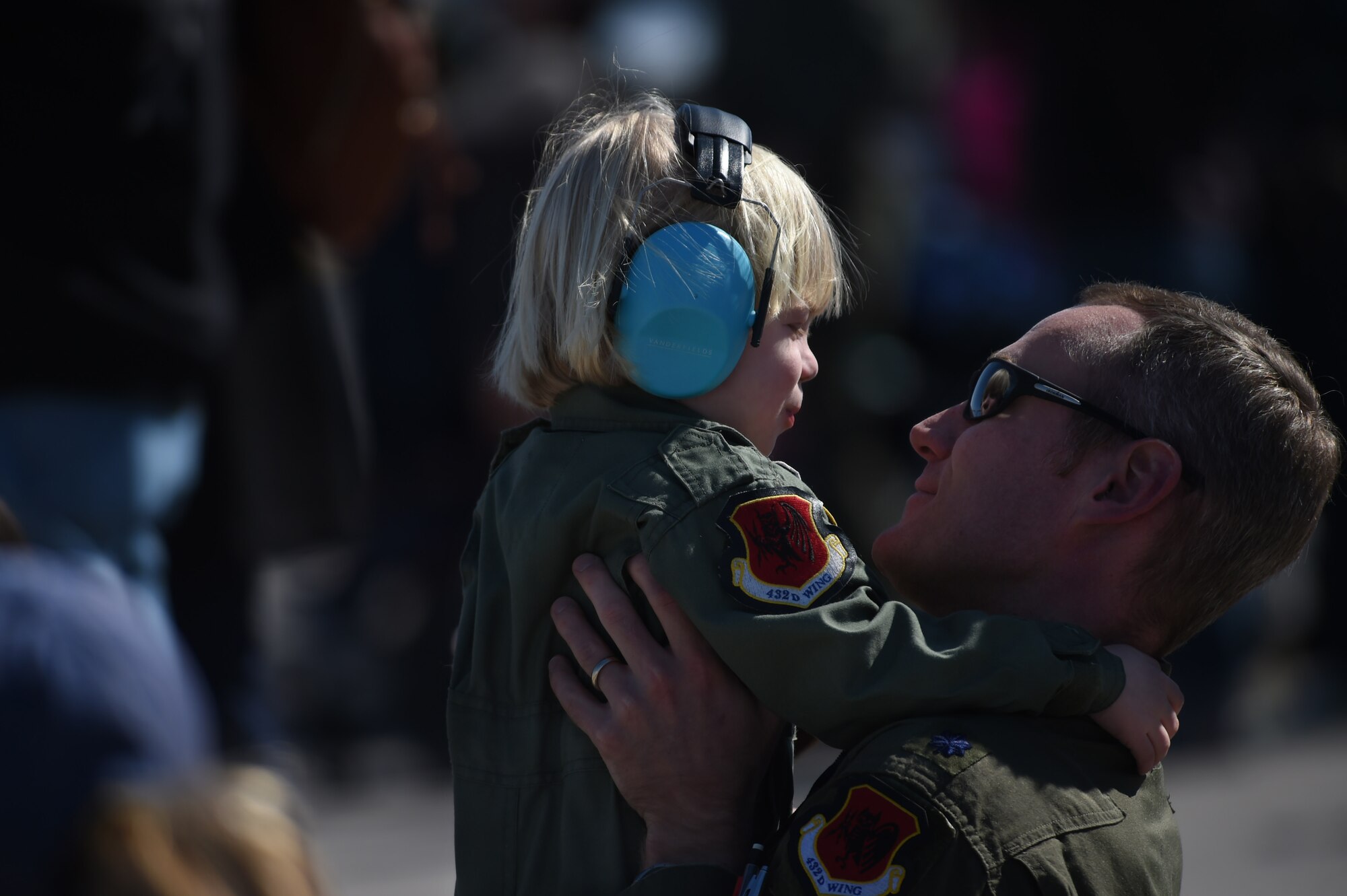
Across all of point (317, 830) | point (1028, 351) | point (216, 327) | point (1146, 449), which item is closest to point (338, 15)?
point (216, 327)

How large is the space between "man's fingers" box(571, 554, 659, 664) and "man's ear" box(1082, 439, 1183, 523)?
0.74m

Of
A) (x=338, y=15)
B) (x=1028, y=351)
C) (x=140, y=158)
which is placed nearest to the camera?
(x=1028, y=351)

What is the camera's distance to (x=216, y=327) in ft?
9.78

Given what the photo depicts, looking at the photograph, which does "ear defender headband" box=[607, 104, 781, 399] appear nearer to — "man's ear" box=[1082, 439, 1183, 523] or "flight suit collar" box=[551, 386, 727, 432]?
"flight suit collar" box=[551, 386, 727, 432]

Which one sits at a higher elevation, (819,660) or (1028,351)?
(1028,351)

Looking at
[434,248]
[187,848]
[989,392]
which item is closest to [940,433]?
[989,392]

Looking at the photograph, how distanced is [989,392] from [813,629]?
67 centimetres

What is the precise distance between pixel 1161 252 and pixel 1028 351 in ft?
19.4

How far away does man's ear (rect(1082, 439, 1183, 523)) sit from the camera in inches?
84.4

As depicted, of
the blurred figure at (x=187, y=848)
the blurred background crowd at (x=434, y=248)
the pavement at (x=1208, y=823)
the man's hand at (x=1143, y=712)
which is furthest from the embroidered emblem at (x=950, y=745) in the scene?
the pavement at (x=1208, y=823)

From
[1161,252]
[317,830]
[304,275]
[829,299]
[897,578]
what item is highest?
[829,299]

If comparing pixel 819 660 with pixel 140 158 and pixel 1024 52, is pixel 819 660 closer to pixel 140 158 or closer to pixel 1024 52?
pixel 140 158

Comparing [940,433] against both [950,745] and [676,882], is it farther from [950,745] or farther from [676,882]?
[676,882]

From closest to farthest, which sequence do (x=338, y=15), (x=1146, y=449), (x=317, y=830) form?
1. (x=1146, y=449)
2. (x=338, y=15)
3. (x=317, y=830)
